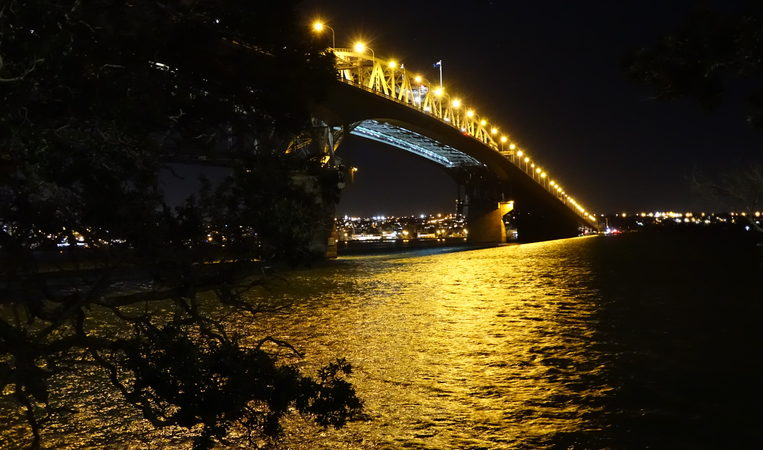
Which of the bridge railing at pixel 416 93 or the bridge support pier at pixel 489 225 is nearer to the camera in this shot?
the bridge railing at pixel 416 93

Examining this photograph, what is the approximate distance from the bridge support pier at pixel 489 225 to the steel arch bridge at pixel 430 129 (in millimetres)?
550

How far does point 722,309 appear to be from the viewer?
62.6 feet

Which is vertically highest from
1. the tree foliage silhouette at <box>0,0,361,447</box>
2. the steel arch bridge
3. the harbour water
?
the steel arch bridge

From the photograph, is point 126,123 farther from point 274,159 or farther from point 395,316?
point 395,316

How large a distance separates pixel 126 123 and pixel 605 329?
1424 cm

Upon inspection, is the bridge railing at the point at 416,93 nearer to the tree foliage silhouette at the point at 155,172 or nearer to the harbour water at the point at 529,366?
the harbour water at the point at 529,366

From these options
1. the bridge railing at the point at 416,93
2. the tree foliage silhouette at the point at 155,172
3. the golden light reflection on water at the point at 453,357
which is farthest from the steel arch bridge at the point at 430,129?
the tree foliage silhouette at the point at 155,172

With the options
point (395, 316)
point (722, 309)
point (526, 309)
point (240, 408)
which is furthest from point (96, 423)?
point (722, 309)

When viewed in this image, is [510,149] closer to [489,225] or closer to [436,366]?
[489,225]

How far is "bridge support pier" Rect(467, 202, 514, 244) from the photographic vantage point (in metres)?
102

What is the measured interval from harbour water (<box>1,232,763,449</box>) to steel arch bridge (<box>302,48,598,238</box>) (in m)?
17.6

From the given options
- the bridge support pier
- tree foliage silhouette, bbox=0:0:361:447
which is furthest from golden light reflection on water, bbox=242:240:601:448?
the bridge support pier

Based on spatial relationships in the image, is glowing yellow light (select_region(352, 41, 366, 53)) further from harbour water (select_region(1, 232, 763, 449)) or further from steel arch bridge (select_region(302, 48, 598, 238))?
harbour water (select_region(1, 232, 763, 449))

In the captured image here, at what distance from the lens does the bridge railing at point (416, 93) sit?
61781 millimetres
